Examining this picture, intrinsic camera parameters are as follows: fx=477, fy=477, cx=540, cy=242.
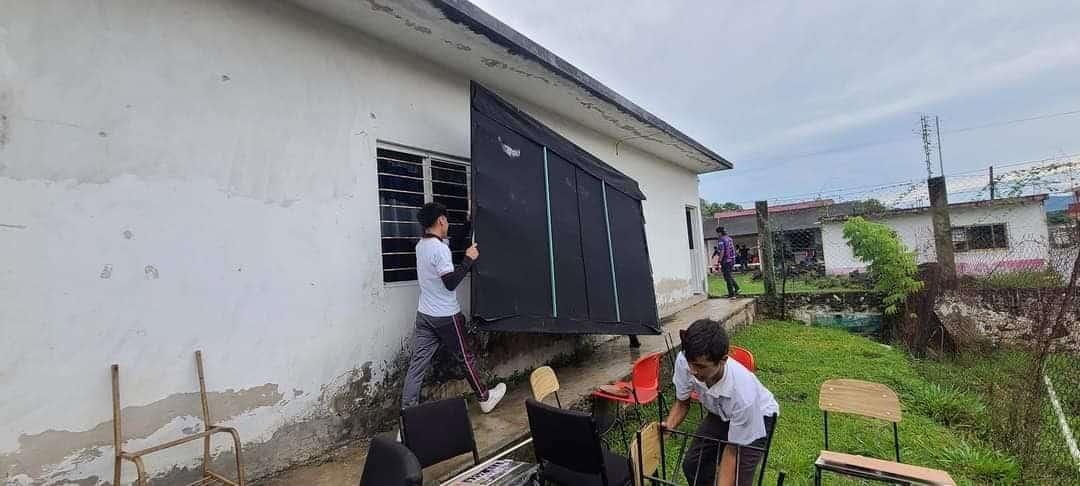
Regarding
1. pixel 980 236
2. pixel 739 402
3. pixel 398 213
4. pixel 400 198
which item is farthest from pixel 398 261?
pixel 980 236

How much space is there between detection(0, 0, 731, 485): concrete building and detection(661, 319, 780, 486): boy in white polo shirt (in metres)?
2.27

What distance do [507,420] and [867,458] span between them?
2.38 m

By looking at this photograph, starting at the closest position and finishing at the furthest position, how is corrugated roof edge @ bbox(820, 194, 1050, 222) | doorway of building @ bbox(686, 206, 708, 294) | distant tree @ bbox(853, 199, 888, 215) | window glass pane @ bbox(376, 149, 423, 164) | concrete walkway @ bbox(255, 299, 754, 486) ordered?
concrete walkway @ bbox(255, 299, 754, 486), window glass pane @ bbox(376, 149, 423, 164), doorway of building @ bbox(686, 206, 708, 294), corrugated roof edge @ bbox(820, 194, 1050, 222), distant tree @ bbox(853, 199, 888, 215)

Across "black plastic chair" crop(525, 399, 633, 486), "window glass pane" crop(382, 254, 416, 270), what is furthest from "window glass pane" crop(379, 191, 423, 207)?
"black plastic chair" crop(525, 399, 633, 486)

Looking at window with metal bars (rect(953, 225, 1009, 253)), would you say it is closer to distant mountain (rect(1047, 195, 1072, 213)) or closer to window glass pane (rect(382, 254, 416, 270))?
distant mountain (rect(1047, 195, 1072, 213))

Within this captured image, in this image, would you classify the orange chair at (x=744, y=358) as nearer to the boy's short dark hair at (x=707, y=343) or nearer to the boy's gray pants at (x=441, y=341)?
the boy's short dark hair at (x=707, y=343)

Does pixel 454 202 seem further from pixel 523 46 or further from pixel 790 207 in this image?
pixel 790 207

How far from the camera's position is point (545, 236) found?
430 centimetres

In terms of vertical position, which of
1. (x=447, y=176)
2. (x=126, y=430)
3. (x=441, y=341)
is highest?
(x=447, y=176)

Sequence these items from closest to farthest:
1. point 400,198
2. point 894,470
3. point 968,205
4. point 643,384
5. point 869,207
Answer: point 894,470 < point 643,384 < point 400,198 < point 968,205 < point 869,207

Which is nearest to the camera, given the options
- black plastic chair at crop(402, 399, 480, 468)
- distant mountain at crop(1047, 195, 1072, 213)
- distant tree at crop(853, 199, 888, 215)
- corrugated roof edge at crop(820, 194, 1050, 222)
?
black plastic chair at crop(402, 399, 480, 468)

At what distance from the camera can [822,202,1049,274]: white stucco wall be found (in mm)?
7992

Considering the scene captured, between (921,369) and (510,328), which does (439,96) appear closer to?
(510,328)

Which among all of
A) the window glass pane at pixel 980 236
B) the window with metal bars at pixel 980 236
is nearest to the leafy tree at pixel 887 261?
the window with metal bars at pixel 980 236
